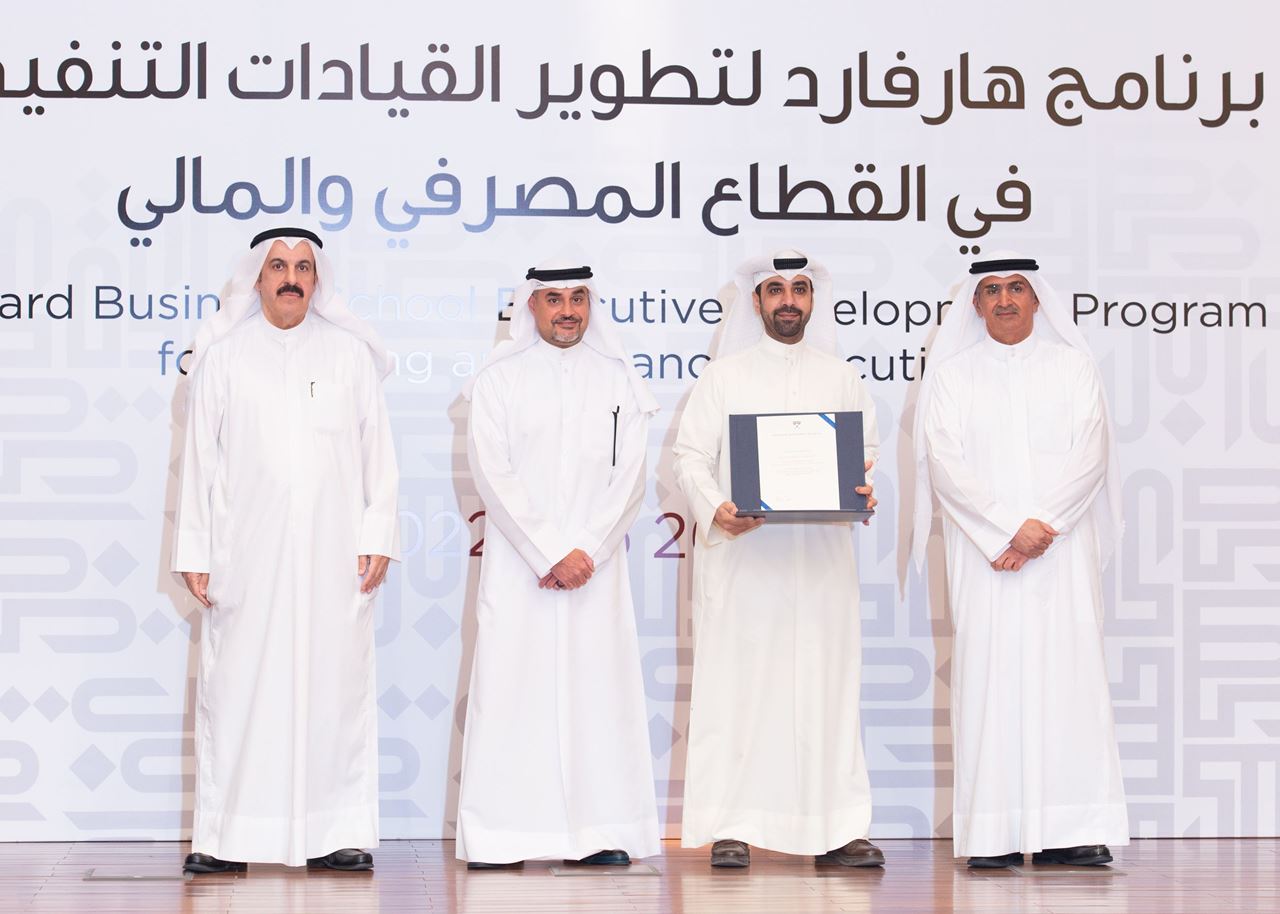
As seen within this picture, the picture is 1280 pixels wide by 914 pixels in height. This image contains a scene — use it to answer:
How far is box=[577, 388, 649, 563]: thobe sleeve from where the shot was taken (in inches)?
206

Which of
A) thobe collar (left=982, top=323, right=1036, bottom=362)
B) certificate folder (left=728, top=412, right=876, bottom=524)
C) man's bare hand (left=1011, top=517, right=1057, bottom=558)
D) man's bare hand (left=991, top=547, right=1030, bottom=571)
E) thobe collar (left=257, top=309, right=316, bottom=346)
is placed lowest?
man's bare hand (left=991, top=547, right=1030, bottom=571)

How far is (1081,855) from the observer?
521cm

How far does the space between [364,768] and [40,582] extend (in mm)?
1572

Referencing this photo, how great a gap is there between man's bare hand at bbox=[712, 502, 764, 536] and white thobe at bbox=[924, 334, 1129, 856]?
0.65 meters

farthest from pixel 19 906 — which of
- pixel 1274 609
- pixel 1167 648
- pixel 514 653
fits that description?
pixel 1274 609

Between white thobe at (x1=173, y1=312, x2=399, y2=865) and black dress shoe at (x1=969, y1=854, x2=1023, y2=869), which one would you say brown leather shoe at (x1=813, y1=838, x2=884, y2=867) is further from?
white thobe at (x1=173, y1=312, x2=399, y2=865)

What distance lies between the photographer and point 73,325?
6.04 m

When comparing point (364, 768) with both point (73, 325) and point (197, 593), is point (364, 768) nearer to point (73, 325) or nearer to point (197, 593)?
point (197, 593)

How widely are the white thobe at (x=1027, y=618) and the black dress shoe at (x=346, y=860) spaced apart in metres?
1.76

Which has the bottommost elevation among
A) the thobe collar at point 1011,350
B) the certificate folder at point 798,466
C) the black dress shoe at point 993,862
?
the black dress shoe at point 993,862

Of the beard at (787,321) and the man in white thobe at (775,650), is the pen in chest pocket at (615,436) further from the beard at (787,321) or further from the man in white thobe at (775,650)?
the beard at (787,321)

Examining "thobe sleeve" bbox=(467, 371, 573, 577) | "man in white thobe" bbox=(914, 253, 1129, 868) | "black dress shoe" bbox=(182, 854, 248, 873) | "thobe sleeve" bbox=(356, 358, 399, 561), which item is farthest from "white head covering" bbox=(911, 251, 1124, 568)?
"black dress shoe" bbox=(182, 854, 248, 873)

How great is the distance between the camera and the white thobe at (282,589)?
5.01 metres

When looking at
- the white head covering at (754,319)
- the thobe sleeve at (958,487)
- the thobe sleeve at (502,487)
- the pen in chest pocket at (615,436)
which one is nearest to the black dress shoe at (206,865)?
the thobe sleeve at (502,487)
